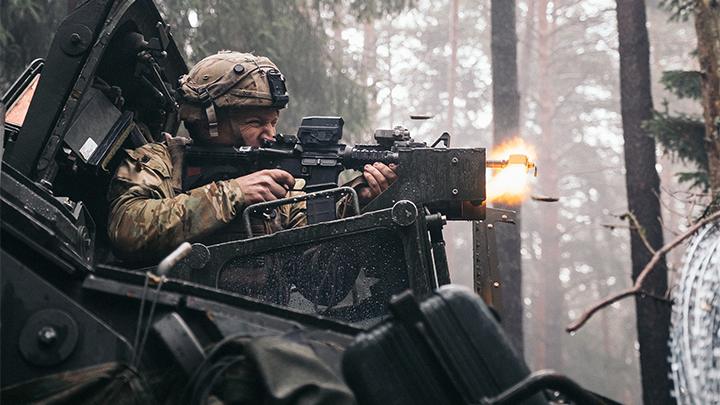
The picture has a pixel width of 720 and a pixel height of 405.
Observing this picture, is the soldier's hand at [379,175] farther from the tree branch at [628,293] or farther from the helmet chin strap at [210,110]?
the tree branch at [628,293]

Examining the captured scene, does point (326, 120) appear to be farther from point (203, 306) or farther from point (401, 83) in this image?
point (401, 83)

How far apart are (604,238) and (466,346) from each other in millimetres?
35115

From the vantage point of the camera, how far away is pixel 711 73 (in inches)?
257

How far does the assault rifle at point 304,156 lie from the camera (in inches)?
156

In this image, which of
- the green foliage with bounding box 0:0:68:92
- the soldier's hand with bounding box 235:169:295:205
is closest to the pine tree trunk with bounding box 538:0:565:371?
the green foliage with bounding box 0:0:68:92

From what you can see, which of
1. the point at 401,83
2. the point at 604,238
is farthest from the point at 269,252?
the point at 604,238

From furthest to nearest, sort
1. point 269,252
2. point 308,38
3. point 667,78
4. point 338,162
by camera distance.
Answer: point 308,38 < point 667,78 < point 338,162 < point 269,252

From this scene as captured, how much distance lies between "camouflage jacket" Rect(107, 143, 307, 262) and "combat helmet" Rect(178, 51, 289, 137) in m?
0.49

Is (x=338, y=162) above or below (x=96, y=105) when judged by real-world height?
below

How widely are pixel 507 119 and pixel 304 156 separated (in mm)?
8372

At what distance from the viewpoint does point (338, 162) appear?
4.06 m

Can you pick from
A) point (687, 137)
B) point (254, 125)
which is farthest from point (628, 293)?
point (687, 137)

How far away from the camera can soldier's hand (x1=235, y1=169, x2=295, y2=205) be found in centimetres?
357

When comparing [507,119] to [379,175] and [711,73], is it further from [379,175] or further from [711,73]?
[379,175]
